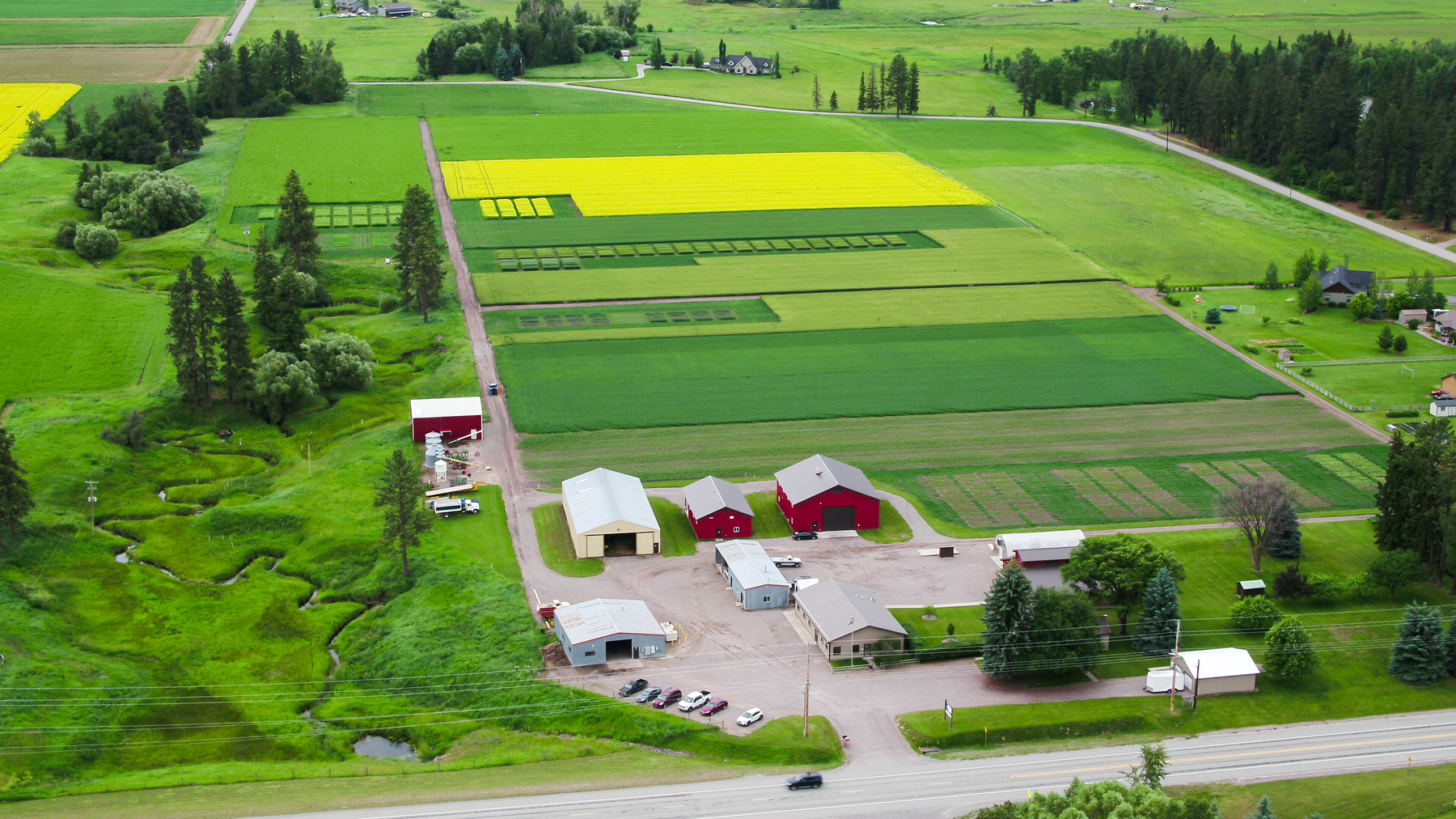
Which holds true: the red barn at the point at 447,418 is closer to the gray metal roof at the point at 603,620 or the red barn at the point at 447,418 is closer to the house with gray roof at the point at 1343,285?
the gray metal roof at the point at 603,620

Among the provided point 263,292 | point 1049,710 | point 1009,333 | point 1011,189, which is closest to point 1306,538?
point 1049,710

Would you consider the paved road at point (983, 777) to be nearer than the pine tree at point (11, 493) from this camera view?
Yes

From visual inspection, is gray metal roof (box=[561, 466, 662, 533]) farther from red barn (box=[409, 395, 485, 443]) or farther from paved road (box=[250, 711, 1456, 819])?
paved road (box=[250, 711, 1456, 819])

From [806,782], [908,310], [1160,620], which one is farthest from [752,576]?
[908,310]

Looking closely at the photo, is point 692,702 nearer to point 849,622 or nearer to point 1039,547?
point 849,622

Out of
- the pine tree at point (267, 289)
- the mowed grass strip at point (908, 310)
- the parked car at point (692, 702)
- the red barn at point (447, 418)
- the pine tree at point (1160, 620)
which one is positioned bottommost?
the parked car at point (692, 702)

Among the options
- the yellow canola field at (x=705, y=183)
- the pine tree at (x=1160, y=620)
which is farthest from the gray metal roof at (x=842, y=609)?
the yellow canola field at (x=705, y=183)
